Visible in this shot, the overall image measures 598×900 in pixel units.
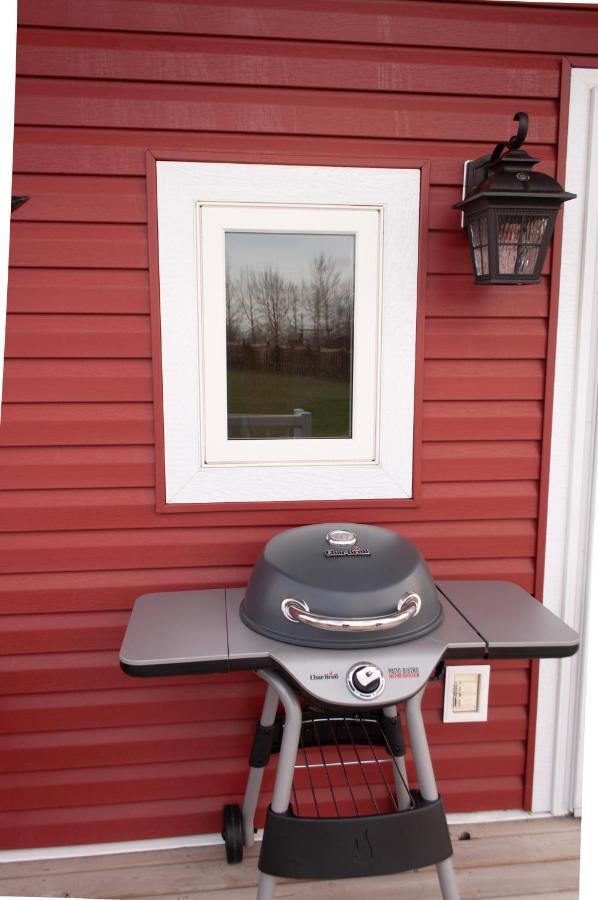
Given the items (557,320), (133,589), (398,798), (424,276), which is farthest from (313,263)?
(398,798)

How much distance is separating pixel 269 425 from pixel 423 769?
106 cm

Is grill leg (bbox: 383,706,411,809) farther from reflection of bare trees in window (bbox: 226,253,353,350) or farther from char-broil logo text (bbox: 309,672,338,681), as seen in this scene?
reflection of bare trees in window (bbox: 226,253,353,350)

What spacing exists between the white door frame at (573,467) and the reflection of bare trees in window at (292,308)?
699mm

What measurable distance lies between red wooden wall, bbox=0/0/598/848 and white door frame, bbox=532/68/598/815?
0.20 ft

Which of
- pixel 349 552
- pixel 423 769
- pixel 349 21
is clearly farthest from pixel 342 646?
pixel 349 21

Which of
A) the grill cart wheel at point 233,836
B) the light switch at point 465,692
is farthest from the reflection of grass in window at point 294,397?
the grill cart wheel at point 233,836

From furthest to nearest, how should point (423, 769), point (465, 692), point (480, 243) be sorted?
point (465, 692) < point (480, 243) < point (423, 769)

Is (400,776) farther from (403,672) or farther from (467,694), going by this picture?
(403,672)

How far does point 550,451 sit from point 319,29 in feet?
4.73

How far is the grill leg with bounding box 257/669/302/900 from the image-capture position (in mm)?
1646

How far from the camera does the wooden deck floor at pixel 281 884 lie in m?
2.13

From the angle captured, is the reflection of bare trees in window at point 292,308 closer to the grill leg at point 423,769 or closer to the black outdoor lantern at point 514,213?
the black outdoor lantern at point 514,213

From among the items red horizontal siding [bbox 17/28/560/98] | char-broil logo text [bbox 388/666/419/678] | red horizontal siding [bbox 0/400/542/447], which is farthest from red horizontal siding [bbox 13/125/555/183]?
char-broil logo text [bbox 388/666/419/678]

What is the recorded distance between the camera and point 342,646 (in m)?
1.67
